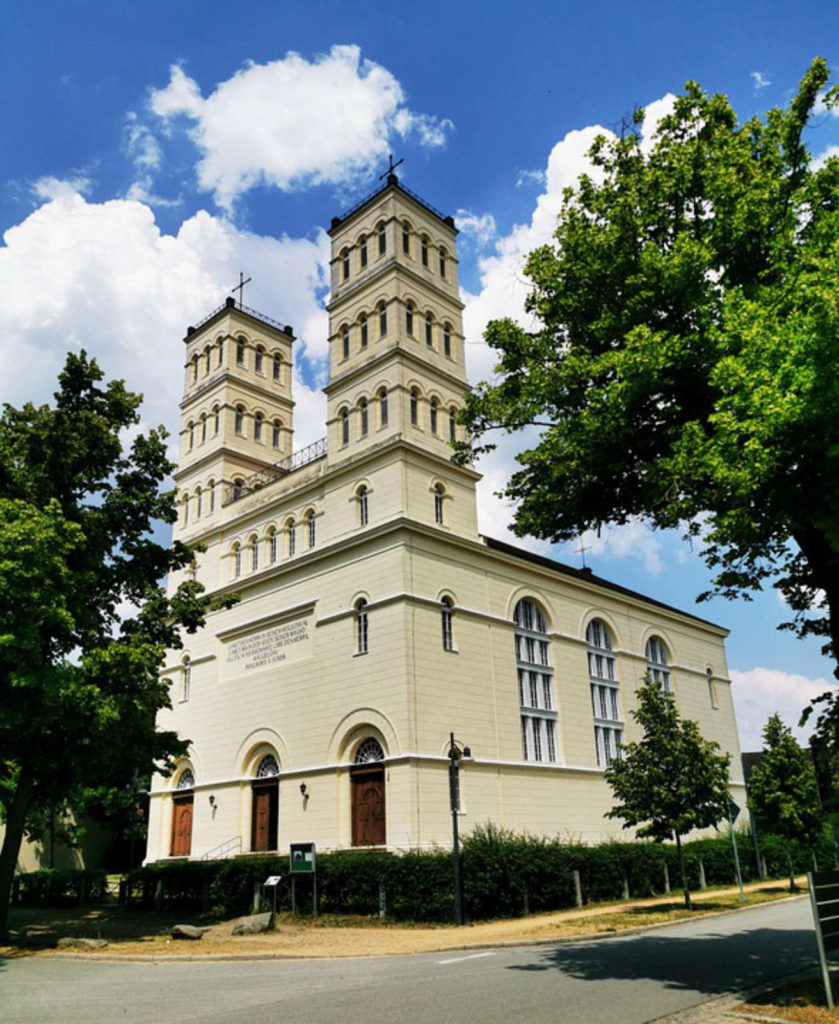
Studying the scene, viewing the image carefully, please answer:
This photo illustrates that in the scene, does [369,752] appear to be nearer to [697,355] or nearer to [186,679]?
[186,679]

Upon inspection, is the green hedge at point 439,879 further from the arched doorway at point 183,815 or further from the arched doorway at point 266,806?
the arched doorway at point 183,815

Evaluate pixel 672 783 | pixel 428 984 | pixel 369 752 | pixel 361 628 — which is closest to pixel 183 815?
pixel 369 752

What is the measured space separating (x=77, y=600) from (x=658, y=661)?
29.3 meters

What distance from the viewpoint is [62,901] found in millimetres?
33125

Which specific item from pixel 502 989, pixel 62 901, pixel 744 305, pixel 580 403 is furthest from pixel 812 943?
pixel 62 901

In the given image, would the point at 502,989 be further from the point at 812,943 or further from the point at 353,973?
the point at 812,943

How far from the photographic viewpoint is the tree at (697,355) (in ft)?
32.8

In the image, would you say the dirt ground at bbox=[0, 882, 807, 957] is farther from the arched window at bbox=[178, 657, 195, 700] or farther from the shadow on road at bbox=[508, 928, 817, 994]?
the arched window at bbox=[178, 657, 195, 700]

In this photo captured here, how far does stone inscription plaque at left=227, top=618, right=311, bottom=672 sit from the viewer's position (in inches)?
1226

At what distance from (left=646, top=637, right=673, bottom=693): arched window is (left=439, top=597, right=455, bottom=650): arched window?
50.3 feet

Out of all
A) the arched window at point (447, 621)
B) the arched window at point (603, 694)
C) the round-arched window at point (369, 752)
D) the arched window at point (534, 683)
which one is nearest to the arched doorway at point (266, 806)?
the round-arched window at point (369, 752)

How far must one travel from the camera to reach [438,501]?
3075 centimetres

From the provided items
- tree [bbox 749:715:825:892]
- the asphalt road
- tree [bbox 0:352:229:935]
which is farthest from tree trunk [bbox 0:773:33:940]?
tree [bbox 749:715:825:892]

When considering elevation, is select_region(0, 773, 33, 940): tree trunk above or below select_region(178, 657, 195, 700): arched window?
below
